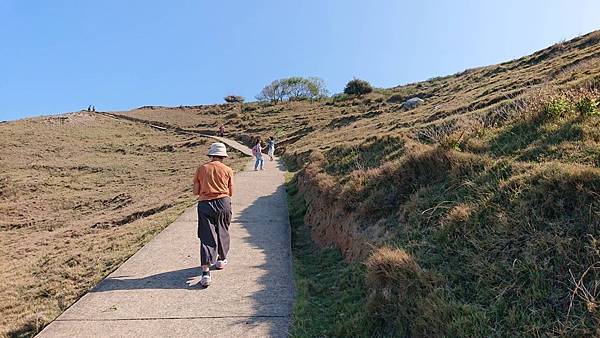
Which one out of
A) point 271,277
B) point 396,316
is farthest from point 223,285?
point 396,316

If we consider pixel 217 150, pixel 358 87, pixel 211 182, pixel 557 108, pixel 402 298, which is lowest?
pixel 402 298

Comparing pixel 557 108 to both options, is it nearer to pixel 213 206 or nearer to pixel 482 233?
pixel 482 233

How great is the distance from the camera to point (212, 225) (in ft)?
19.4

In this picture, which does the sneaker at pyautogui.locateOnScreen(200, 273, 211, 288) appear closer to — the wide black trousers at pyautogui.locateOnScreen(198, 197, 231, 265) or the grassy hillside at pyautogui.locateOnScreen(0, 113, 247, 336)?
the wide black trousers at pyautogui.locateOnScreen(198, 197, 231, 265)

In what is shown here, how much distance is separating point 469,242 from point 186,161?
25595 millimetres

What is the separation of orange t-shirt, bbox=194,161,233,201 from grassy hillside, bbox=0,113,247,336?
221cm

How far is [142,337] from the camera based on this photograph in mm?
4270

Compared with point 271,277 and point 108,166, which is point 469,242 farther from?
point 108,166

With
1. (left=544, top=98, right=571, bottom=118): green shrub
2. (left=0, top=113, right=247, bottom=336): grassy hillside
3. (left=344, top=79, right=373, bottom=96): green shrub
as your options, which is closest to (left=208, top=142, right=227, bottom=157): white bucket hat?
(left=0, top=113, right=247, bottom=336): grassy hillside

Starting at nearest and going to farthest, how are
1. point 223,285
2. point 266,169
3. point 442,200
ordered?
1. point 442,200
2. point 223,285
3. point 266,169

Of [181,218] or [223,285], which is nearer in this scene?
[223,285]

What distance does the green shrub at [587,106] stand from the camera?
5621mm

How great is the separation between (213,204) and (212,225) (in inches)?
11.5

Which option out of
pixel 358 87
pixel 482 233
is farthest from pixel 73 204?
pixel 358 87
